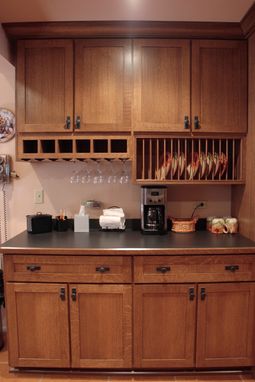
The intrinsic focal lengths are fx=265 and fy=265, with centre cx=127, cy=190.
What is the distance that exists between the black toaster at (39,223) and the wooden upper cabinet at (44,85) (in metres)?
0.66

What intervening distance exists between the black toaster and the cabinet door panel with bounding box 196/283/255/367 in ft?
4.02

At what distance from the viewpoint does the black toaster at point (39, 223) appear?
2.04 m

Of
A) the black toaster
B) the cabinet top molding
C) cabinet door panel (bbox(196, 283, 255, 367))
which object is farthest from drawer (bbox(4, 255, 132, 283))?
the cabinet top molding

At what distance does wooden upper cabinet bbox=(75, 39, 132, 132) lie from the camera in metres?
1.88

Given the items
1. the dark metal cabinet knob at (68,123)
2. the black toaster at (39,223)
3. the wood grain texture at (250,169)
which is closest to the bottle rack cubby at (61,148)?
the dark metal cabinet knob at (68,123)

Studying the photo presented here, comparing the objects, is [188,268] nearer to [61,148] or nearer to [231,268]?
[231,268]

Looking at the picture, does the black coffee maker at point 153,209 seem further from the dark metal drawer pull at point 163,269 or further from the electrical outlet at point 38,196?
the electrical outlet at point 38,196

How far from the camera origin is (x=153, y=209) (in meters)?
2.04

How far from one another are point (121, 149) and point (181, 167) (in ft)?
1.60

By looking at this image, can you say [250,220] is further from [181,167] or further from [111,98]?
[111,98]

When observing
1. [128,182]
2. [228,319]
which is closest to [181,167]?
[128,182]

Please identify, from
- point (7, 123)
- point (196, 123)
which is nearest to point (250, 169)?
point (196, 123)

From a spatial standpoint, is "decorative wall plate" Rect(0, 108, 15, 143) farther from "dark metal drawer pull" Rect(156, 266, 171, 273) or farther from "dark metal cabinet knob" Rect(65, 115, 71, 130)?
"dark metal drawer pull" Rect(156, 266, 171, 273)

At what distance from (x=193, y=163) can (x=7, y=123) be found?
155 centimetres
